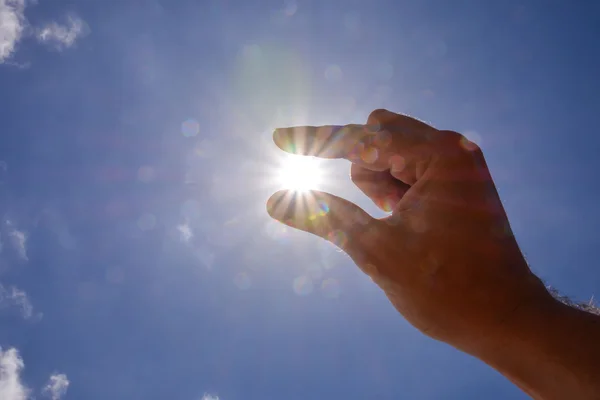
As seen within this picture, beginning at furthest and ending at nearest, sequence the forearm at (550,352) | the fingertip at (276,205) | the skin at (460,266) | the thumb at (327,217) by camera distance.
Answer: the fingertip at (276,205) → the thumb at (327,217) → the skin at (460,266) → the forearm at (550,352)

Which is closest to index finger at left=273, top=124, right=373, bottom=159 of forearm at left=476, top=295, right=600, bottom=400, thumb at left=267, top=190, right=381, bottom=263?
thumb at left=267, top=190, right=381, bottom=263

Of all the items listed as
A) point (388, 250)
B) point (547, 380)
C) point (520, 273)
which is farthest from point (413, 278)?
point (547, 380)

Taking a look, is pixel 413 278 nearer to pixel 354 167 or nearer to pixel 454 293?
pixel 454 293

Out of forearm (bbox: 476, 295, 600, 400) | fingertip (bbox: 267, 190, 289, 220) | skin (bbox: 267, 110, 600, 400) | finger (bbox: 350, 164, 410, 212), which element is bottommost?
forearm (bbox: 476, 295, 600, 400)

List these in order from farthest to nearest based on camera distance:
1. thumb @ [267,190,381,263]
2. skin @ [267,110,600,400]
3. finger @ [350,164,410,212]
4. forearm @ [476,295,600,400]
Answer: finger @ [350,164,410,212] → thumb @ [267,190,381,263] → skin @ [267,110,600,400] → forearm @ [476,295,600,400]

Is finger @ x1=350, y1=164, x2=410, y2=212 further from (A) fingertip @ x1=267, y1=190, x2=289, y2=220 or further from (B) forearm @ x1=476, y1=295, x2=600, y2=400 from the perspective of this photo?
(B) forearm @ x1=476, y1=295, x2=600, y2=400

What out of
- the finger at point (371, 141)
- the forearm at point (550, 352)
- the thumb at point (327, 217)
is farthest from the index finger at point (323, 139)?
the forearm at point (550, 352)

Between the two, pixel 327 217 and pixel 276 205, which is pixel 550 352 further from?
pixel 276 205

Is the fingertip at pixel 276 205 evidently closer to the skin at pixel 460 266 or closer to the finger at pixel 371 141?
the skin at pixel 460 266

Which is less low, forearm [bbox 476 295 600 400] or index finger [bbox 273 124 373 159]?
index finger [bbox 273 124 373 159]
